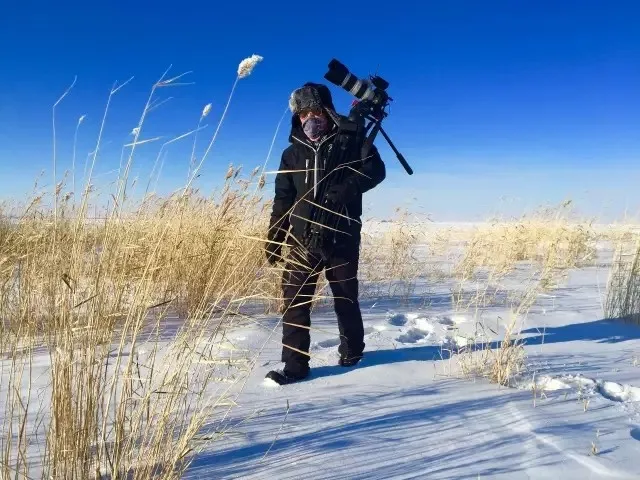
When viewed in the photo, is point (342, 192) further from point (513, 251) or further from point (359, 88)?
point (513, 251)

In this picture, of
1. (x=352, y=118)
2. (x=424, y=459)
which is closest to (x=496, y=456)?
(x=424, y=459)

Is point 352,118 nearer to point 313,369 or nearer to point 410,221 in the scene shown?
point 313,369

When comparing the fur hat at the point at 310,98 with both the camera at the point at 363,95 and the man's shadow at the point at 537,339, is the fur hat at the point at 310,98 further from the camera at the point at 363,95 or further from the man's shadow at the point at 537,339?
the man's shadow at the point at 537,339

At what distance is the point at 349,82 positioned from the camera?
100.0 inches

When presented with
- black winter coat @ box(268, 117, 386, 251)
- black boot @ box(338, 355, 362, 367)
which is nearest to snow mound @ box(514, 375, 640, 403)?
black boot @ box(338, 355, 362, 367)

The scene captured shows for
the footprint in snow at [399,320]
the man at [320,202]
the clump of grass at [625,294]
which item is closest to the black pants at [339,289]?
the man at [320,202]

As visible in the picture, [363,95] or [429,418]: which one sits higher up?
[363,95]

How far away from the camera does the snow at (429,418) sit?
1.39 meters

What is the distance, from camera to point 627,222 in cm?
511

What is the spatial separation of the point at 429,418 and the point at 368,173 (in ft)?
4.16

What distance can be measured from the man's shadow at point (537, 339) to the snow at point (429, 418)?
19 mm

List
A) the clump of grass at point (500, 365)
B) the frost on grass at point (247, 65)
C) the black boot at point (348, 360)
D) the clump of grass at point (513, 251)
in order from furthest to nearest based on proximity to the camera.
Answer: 1. the clump of grass at point (513, 251)
2. the black boot at point (348, 360)
3. the clump of grass at point (500, 365)
4. the frost on grass at point (247, 65)

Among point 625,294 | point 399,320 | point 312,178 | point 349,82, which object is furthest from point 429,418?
point 625,294

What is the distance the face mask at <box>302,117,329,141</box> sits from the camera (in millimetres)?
2459
